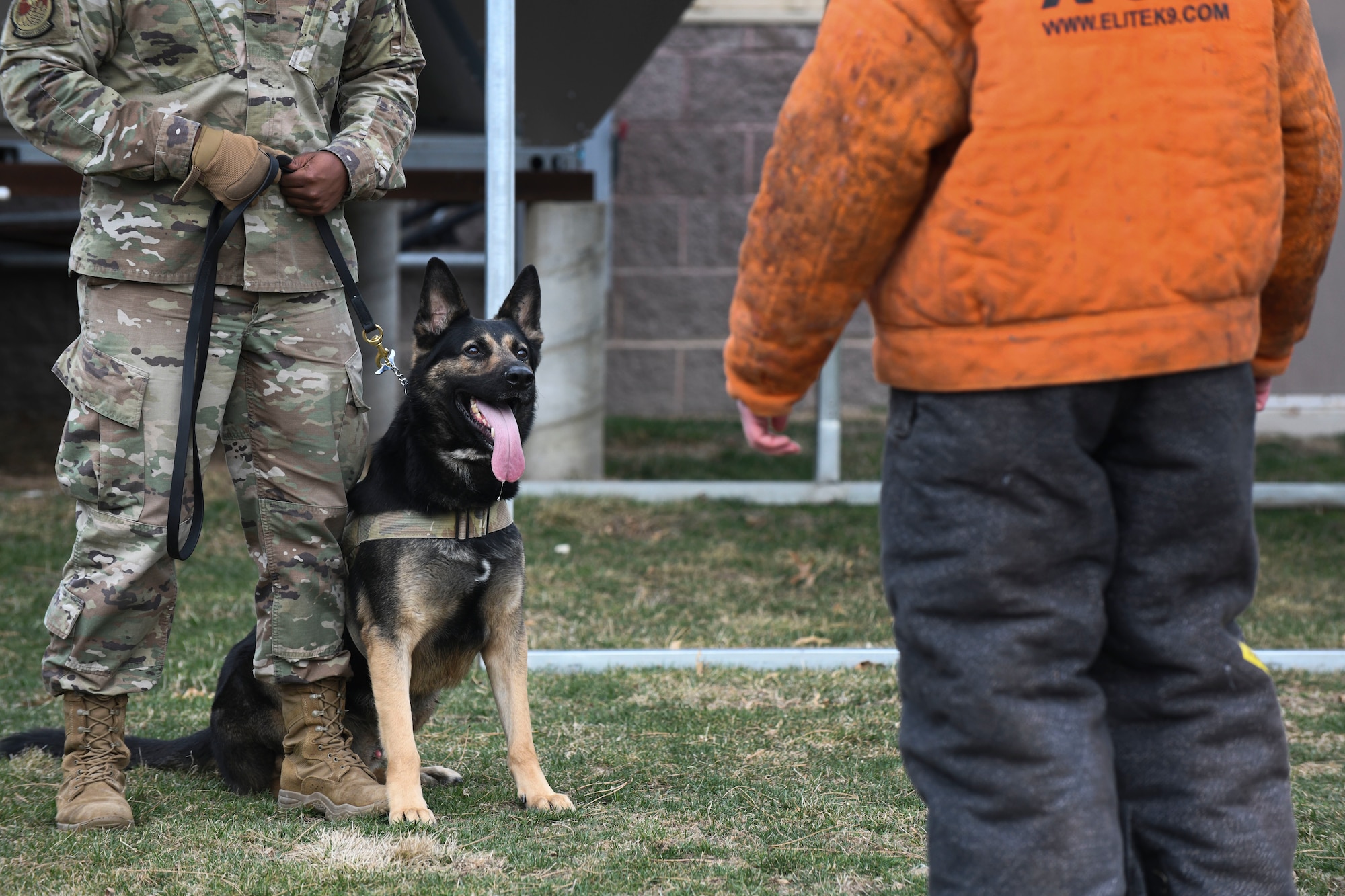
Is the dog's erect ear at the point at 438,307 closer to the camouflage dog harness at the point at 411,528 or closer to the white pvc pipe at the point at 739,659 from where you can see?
the camouflage dog harness at the point at 411,528

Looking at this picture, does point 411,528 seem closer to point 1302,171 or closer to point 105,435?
point 105,435

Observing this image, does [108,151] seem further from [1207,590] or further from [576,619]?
[576,619]

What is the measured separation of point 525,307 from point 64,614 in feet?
4.38

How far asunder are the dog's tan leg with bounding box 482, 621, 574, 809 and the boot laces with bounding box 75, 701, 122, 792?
0.86 m

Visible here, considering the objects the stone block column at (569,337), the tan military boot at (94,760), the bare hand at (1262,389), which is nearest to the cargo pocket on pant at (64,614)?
the tan military boot at (94,760)

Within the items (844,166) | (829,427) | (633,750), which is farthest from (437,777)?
(829,427)

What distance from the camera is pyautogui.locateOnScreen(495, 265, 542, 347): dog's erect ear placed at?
324 cm

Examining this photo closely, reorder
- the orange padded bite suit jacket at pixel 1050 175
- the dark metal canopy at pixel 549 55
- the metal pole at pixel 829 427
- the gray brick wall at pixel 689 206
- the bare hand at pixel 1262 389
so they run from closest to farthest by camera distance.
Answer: the orange padded bite suit jacket at pixel 1050 175 → the bare hand at pixel 1262 389 → the dark metal canopy at pixel 549 55 → the metal pole at pixel 829 427 → the gray brick wall at pixel 689 206

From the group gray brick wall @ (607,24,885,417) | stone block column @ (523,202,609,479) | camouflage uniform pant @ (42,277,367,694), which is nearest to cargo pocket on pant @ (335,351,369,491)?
camouflage uniform pant @ (42,277,367,694)

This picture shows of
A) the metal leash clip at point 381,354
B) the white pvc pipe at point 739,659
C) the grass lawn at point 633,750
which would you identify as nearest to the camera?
the grass lawn at point 633,750

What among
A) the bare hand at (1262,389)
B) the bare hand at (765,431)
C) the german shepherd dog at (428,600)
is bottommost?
the german shepherd dog at (428,600)

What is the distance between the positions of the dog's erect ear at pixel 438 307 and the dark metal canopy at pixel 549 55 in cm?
353

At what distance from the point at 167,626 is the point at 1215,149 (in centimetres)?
238

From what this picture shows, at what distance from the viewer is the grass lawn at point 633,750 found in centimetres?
242
